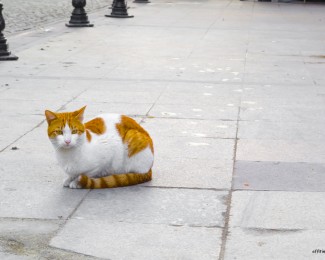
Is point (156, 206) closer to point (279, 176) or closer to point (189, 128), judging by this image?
point (279, 176)

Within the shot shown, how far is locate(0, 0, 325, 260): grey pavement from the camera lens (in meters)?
5.16

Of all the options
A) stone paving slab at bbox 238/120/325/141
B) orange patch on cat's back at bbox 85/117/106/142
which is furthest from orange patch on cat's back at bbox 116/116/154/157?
stone paving slab at bbox 238/120/325/141

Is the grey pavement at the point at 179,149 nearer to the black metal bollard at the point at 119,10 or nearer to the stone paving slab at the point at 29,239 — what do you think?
→ the stone paving slab at the point at 29,239

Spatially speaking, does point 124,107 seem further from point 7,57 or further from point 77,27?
point 77,27

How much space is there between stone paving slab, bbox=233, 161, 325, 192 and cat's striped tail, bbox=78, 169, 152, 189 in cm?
83

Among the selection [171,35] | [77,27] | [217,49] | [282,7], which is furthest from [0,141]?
[282,7]

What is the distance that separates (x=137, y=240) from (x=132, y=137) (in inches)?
52.1

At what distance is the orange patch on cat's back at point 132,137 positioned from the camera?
6.25 meters

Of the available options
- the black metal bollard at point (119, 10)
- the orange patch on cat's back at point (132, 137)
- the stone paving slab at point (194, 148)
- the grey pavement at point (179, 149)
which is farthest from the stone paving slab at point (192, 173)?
the black metal bollard at point (119, 10)

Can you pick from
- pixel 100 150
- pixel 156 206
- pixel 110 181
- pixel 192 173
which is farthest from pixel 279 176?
pixel 100 150

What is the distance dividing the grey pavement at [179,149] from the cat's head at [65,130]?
0.44 m

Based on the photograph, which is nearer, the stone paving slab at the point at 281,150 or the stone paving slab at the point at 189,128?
the stone paving slab at the point at 281,150

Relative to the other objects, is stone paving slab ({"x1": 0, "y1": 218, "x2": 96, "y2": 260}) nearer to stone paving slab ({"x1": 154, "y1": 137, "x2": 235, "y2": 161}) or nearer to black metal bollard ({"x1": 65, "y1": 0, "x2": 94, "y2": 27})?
stone paving slab ({"x1": 154, "y1": 137, "x2": 235, "y2": 161})

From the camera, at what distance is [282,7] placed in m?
28.4
